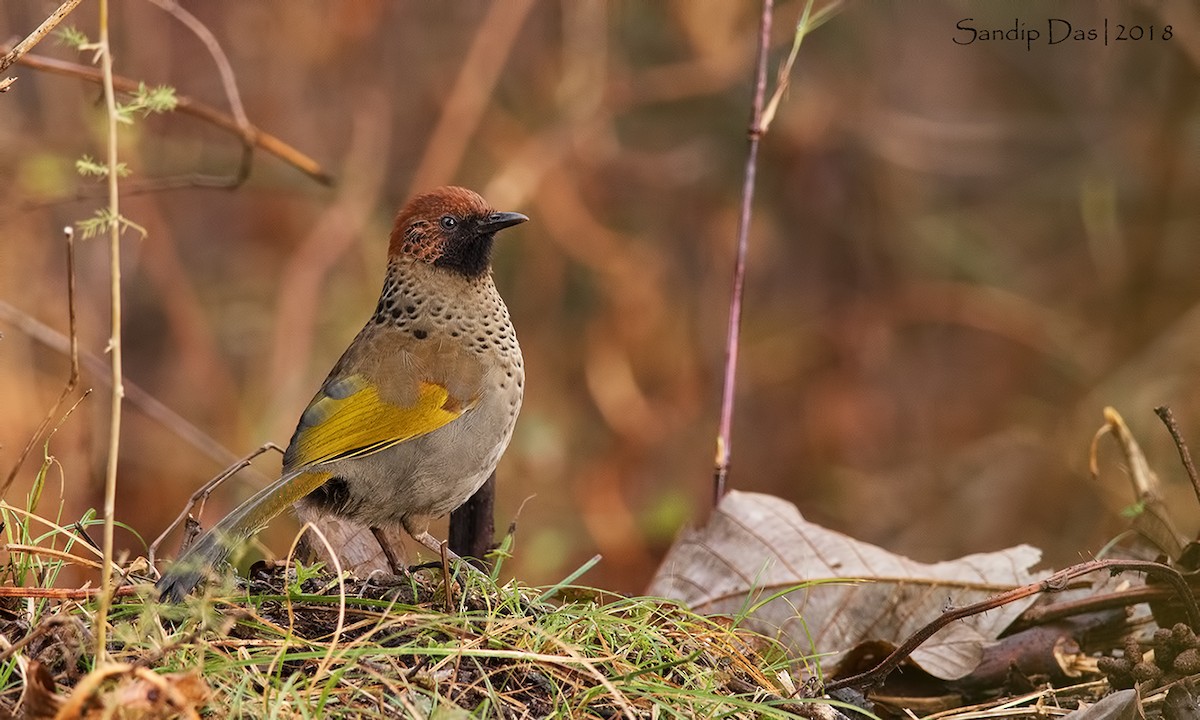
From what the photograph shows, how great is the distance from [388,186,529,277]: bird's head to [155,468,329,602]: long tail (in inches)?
36.2

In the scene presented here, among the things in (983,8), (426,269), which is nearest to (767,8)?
(426,269)

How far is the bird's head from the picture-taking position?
4266 mm

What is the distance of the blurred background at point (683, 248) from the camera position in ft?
27.1

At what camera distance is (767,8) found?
4504mm

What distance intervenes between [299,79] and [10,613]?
6.41 meters

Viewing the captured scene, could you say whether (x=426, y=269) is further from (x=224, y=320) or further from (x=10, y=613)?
(x=224, y=320)

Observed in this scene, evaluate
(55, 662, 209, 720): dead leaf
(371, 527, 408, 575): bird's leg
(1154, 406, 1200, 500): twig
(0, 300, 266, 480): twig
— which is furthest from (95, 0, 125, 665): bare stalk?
(0, 300, 266, 480): twig

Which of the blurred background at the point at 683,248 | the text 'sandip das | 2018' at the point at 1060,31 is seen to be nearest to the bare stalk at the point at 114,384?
the blurred background at the point at 683,248

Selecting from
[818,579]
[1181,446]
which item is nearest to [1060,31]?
[818,579]

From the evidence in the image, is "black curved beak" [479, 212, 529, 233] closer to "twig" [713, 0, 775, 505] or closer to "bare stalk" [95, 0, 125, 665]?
"twig" [713, 0, 775, 505]

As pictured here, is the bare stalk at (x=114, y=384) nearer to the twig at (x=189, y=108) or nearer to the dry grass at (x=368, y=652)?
the dry grass at (x=368, y=652)

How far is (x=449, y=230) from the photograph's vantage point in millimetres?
4277

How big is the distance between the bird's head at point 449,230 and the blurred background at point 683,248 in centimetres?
369

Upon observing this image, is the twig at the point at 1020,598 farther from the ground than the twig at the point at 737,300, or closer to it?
closer to it
